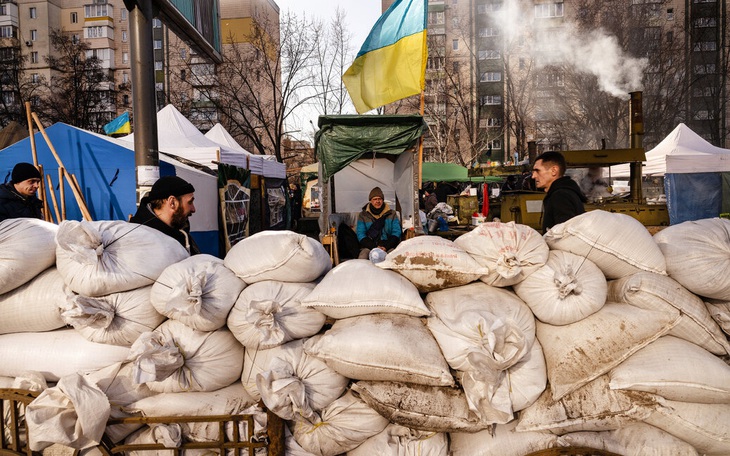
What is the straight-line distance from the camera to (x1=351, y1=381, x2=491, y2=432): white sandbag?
1815mm

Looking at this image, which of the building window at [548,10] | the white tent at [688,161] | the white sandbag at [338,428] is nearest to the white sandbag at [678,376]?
the white sandbag at [338,428]

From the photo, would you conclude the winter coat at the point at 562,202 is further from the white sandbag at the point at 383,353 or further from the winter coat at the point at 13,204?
the winter coat at the point at 13,204

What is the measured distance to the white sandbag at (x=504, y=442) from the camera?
1.84m

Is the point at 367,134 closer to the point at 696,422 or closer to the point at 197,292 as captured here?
the point at 197,292

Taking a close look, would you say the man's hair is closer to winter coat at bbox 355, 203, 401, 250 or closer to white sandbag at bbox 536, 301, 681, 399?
white sandbag at bbox 536, 301, 681, 399

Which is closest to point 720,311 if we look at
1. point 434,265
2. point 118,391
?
point 434,265

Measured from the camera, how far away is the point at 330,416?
192 cm

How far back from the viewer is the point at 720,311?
6.49ft

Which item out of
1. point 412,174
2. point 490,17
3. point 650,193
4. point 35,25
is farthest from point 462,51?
point 35,25

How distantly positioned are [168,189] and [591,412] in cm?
271

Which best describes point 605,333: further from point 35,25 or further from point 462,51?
point 35,25

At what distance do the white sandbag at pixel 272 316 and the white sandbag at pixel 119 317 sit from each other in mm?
392

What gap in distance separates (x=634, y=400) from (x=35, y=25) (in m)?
59.9

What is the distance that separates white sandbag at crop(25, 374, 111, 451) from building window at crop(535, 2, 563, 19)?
141ft
